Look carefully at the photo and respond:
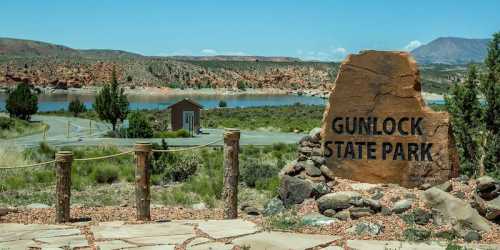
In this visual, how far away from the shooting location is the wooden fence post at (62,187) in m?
10.1

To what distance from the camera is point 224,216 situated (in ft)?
34.4

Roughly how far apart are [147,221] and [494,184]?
17.3ft

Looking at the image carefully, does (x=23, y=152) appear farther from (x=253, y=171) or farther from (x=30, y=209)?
(x=30, y=209)

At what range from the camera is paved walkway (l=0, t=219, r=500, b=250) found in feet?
26.9

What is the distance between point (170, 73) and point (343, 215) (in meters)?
156

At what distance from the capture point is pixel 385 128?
11.6 m

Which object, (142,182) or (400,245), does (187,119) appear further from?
(400,245)

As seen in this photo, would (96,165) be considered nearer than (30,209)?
No

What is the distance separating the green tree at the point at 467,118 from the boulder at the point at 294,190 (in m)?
5.95

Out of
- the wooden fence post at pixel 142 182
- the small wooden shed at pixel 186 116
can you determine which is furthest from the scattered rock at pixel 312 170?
the small wooden shed at pixel 186 116

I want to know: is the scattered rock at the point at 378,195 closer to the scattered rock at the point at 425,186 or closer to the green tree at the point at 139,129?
the scattered rock at the point at 425,186

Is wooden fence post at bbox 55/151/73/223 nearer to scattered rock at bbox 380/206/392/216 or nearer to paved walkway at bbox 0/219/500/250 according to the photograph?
paved walkway at bbox 0/219/500/250

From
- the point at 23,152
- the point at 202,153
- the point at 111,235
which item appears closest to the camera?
the point at 111,235

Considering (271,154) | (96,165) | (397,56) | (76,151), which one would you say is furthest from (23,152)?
(397,56)
